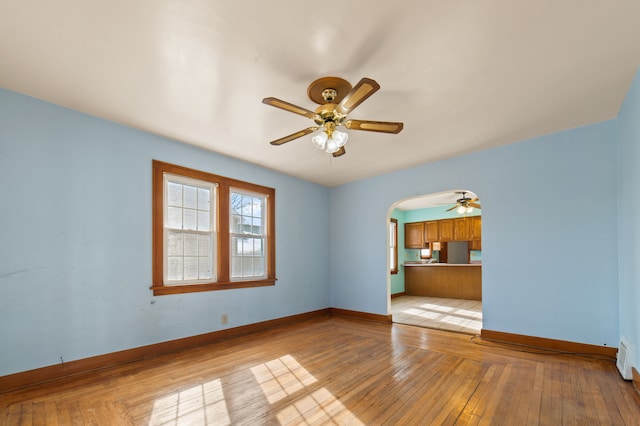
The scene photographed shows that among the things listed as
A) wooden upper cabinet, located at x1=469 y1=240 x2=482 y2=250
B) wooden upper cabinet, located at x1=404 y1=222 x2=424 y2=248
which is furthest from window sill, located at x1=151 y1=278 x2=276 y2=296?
wooden upper cabinet, located at x1=469 y1=240 x2=482 y2=250

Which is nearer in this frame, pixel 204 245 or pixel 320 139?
pixel 320 139

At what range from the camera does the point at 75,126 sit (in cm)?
327

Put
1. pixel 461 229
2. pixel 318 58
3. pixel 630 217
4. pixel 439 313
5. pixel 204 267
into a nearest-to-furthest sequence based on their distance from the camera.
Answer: pixel 318 58 < pixel 630 217 < pixel 204 267 < pixel 439 313 < pixel 461 229

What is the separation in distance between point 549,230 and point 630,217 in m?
0.96

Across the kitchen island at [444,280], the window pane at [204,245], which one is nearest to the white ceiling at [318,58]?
the window pane at [204,245]

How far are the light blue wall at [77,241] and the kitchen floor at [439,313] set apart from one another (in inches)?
140

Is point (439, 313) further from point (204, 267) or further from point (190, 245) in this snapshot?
point (190, 245)

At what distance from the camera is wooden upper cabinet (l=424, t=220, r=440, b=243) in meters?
9.18

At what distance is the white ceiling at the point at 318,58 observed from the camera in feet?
6.38

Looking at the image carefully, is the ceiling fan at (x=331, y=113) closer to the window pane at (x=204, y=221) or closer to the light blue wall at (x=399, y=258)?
the window pane at (x=204, y=221)

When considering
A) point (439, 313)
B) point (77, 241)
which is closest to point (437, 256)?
point (439, 313)

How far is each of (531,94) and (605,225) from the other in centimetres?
193

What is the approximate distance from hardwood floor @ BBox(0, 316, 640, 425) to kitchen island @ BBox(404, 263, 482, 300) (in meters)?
4.41

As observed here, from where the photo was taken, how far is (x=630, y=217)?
9.69 feet
